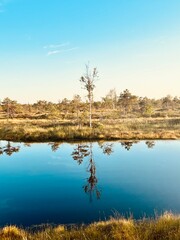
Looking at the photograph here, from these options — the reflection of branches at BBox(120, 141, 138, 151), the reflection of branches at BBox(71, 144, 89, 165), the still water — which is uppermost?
the reflection of branches at BBox(120, 141, 138, 151)

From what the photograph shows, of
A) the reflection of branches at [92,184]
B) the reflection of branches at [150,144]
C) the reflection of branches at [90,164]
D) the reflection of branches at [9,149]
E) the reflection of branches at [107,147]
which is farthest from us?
the reflection of branches at [150,144]

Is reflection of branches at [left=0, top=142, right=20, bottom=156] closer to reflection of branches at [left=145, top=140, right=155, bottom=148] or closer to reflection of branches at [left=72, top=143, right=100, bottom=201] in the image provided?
reflection of branches at [left=72, top=143, right=100, bottom=201]

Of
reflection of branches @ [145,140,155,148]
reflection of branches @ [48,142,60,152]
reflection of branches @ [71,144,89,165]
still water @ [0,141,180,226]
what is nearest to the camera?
still water @ [0,141,180,226]

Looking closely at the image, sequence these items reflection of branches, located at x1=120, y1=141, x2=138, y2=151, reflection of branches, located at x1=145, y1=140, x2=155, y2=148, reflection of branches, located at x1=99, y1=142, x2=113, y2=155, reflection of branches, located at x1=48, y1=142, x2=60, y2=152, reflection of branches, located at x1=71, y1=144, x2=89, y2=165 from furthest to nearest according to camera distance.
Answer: reflection of branches, located at x1=145, y1=140, x2=155, y2=148
reflection of branches, located at x1=48, y1=142, x2=60, y2=152
reflection of branches, located at x1=120, y1=141, x2=138, y2=151
reflection of branches, located at x1=99, y1=142, x2=113, y2=155
reflection of branches, located at x1=71, y1=144, x2=89, y2=165

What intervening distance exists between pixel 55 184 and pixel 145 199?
4881 millimetres

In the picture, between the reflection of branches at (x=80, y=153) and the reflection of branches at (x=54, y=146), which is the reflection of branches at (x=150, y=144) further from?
the reflection of branches at (x=54, y=146)

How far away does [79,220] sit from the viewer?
9.46 m

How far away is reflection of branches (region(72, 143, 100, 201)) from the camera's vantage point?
41.9ft

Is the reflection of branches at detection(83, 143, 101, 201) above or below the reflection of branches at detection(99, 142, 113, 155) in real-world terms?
below

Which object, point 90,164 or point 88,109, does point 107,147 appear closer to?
point 90,164

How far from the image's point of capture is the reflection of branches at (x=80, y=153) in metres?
20.7

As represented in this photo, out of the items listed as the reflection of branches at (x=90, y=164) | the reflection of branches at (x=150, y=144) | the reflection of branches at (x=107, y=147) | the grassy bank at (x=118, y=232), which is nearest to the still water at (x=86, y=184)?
the reflection of branches at (x=90, y=164)

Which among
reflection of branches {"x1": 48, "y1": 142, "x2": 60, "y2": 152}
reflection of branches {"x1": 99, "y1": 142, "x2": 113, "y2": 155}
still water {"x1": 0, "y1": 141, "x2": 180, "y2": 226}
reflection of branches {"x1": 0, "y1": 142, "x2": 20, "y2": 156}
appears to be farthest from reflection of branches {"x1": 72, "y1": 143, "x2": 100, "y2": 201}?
reflection of branches {"x1": 0, "y1": 142, "x2": 20, "y2": 156}

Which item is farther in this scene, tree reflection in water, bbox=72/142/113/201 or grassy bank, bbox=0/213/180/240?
tree reflection in water, bbox=72/142/113/201
